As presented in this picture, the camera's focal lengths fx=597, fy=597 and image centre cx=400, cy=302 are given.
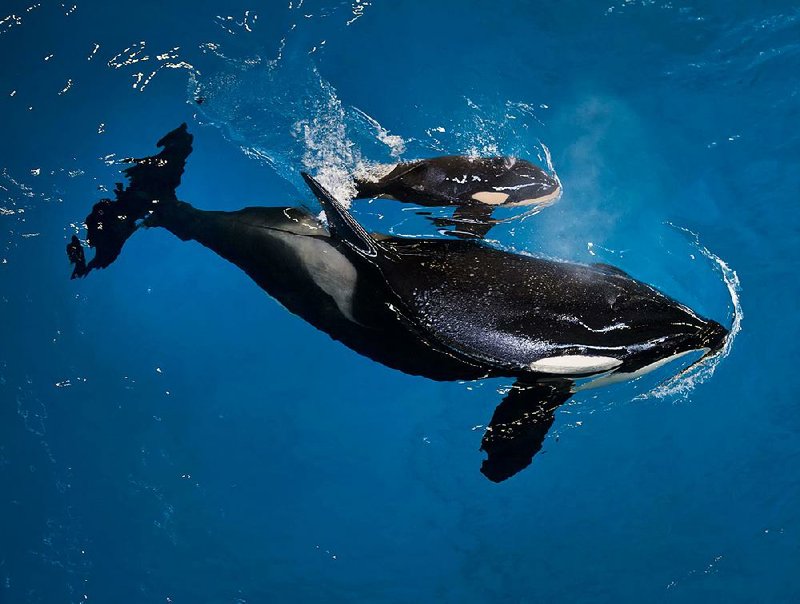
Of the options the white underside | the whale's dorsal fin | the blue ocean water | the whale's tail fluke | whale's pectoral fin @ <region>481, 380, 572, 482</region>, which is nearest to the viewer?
the whale's dorsal fin

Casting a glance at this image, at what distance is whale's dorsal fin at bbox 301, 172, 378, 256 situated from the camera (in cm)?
327

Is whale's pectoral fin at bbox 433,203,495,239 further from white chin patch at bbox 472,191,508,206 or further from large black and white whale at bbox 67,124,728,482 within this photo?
large black and white whale at bbox 67,124,728,482

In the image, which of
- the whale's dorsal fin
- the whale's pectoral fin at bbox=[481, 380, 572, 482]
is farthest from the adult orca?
the whale's pectoral fin at bbox=[481, 380, 572, 482]

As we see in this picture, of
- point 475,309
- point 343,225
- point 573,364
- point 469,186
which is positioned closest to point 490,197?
point 469,186

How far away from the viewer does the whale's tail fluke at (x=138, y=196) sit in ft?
16.5

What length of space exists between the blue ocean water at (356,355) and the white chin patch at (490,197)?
1.72ft

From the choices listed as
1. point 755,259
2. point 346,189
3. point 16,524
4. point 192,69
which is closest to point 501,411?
point 346,189

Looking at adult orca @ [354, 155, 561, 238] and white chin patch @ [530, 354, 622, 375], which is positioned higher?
adult orca @ [354, 155, 561, 238]

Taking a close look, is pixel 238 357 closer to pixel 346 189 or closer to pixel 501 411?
pixel 346 189

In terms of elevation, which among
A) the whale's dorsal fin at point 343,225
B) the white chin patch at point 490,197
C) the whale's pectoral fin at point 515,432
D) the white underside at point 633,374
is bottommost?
the whale's pectoral fin at point 515,432

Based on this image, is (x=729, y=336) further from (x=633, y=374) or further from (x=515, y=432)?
(x=515, y=432)

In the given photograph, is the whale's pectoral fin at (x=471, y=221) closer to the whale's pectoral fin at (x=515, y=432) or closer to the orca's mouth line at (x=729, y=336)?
the whale's pectoral fin at (x=515, y=432)

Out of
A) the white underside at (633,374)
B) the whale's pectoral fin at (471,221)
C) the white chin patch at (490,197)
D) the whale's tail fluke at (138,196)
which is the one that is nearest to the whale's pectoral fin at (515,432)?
the white underside at (633,374)

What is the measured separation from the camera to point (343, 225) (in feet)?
11.2
